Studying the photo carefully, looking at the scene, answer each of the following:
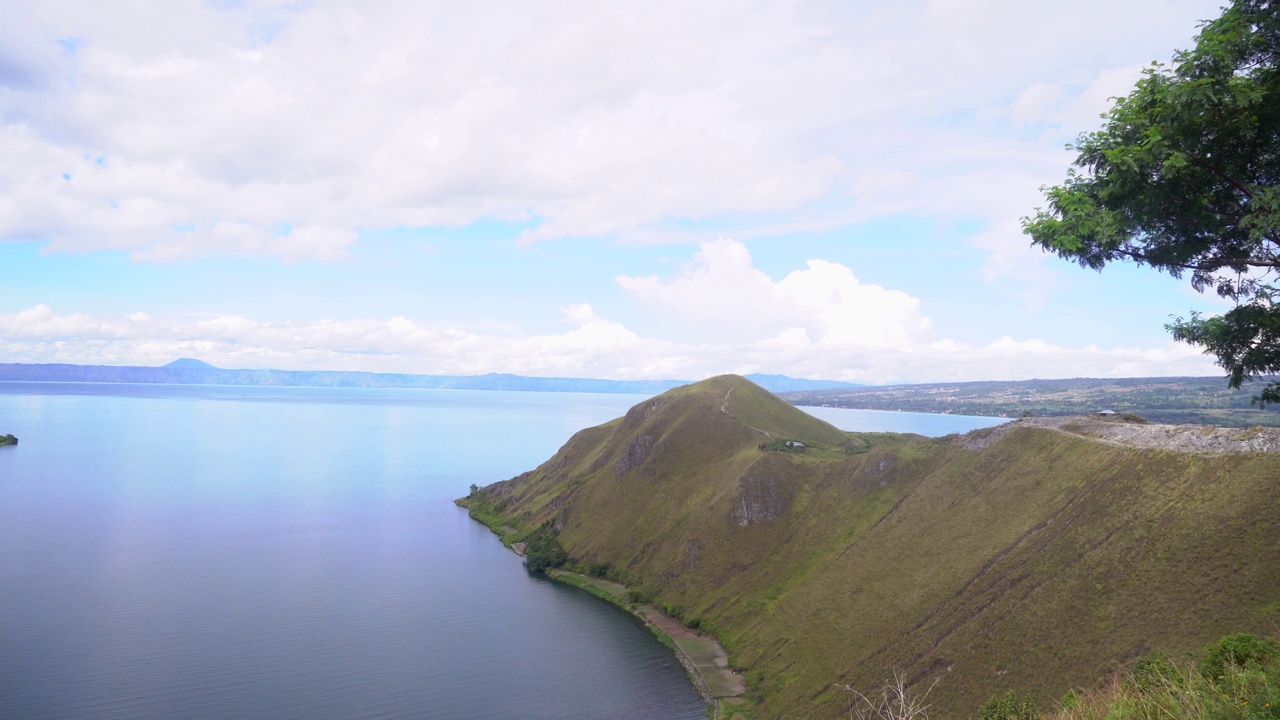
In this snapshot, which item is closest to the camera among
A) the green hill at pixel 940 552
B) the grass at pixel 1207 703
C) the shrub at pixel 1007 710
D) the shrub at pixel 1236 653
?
the grass at pixel 1207 703

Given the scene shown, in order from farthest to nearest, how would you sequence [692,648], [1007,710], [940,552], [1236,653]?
[692,648], [940,552], [1007,710], [1236,653]

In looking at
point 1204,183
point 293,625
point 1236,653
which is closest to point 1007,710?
point 1236,653

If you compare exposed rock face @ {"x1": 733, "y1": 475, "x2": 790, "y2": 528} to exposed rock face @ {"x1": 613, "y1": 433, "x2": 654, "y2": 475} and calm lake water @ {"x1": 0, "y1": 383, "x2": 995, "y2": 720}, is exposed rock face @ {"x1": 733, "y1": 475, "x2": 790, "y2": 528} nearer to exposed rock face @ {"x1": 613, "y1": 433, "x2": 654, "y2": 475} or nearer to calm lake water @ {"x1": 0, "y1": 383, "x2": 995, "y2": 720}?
calm lake water @ {"x1": 0, "y1": 383, "x2": 995, "y2": 720}

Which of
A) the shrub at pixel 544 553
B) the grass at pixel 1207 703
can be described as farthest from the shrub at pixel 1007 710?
the shrub at pixel 544 553

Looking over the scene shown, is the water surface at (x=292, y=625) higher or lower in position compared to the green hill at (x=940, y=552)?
lower

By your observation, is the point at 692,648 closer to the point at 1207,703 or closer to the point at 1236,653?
the point at 1236,653

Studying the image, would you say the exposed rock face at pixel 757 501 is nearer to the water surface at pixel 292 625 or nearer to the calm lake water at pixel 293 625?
the water surface at pixel 292 625
